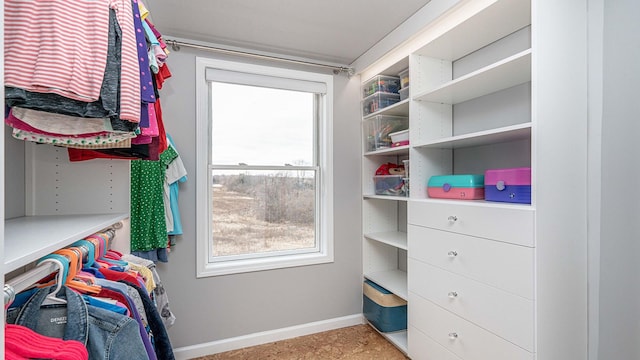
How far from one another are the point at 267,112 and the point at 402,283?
5.75 feet

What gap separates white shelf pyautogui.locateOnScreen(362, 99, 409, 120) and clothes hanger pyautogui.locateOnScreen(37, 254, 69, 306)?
198 centimetres

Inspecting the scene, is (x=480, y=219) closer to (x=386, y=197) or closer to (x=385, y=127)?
(x=386, y=197)

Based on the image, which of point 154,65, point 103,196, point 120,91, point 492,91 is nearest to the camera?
point 120,91

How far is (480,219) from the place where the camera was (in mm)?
1529

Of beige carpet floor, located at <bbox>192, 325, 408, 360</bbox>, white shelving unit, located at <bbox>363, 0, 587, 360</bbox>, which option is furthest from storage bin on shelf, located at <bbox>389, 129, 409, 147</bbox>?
beige carpet floor, located at <bbox>192, 325, 408, 360</bbox>

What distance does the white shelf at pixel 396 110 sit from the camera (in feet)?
7.16

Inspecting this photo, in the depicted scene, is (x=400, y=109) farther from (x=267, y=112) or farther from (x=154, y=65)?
(x=154, y=65)

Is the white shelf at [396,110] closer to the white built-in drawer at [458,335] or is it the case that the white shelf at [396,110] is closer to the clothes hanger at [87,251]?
the white built-in drawer at [458,335]

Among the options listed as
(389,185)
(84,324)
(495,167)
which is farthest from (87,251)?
(495,167)

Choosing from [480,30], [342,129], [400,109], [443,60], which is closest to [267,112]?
[342,129]

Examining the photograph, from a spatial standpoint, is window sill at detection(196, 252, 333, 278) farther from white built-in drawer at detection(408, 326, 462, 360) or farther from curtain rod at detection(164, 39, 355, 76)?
curtain rod at detection(164, 39, 355, 76)

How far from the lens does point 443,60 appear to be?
2133mm

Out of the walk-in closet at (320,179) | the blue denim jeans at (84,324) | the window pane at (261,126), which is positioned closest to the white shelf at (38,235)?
the walk-in closet at (320,179)

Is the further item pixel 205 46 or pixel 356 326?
pixel 356 326
